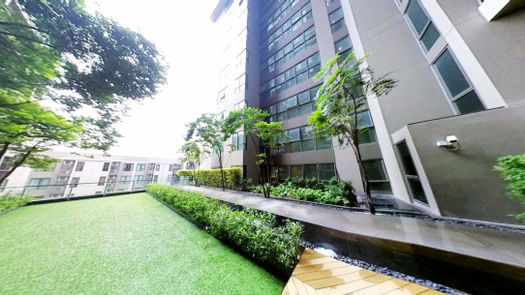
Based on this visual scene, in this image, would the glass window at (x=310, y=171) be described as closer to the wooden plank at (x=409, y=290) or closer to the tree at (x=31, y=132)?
the wooden plank at (x=409, y=290)

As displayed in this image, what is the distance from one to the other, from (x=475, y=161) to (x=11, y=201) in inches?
689

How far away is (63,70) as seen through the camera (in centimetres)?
447

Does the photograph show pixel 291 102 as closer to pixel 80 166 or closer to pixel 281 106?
pixel 281 106

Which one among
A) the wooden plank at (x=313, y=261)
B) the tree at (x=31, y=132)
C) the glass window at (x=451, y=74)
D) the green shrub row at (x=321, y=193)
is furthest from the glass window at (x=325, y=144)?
the tree at (x=31, y=132)

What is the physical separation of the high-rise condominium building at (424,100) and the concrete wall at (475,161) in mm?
15

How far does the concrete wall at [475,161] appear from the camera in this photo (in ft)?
11.4

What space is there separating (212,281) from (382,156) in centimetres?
893

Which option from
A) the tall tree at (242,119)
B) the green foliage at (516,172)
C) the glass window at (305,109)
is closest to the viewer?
the green foliage at (516,172)

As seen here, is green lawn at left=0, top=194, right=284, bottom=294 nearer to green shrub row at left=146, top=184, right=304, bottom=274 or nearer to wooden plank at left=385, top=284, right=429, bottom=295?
green shrub row at left=146, top=184, right=304, bottom=274

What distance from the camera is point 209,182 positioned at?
15.2 meters

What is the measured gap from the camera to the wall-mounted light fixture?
4105mm

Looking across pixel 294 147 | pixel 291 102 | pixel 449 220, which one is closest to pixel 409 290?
pixel 449 220

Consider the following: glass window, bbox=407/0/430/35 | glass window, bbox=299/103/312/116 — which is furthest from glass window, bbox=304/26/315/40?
glass window, bbox=407/0/430/35

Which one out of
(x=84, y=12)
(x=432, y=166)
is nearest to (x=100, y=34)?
(x=84, y=12)
